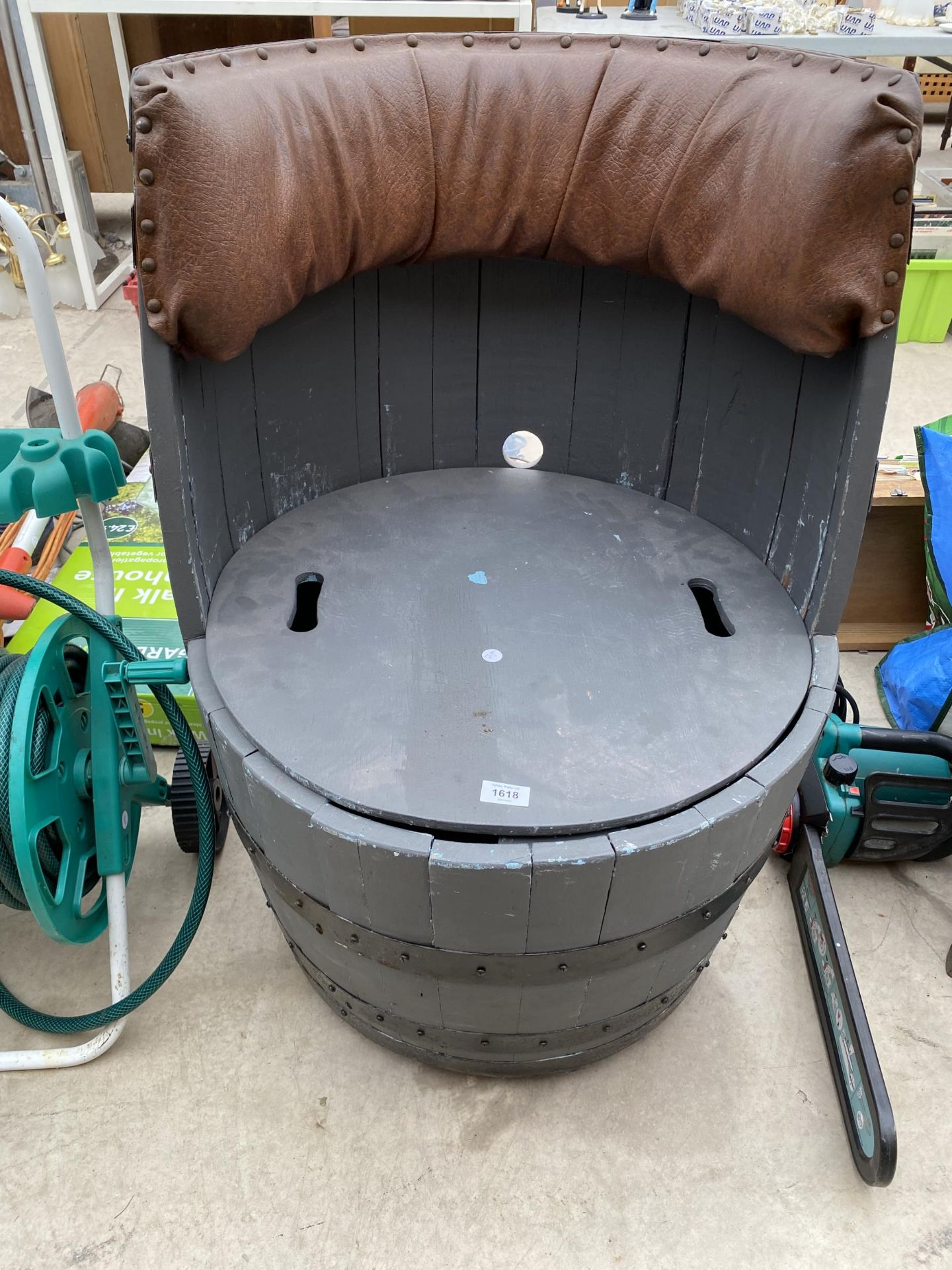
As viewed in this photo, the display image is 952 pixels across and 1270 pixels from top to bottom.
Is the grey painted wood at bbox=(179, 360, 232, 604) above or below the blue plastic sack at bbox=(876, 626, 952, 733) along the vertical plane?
above

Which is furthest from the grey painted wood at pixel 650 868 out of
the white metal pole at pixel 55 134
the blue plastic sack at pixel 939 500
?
the white metal pole at pixel 55 134

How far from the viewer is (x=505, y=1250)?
141cm

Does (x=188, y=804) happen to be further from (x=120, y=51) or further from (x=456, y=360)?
(x=120, y=51)

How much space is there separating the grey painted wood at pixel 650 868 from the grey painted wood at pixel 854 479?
0.49 meters

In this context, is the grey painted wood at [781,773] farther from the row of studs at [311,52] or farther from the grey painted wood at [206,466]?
the grey painted wood at [206,466]

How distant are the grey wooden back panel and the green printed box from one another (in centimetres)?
59

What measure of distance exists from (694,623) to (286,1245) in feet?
3.89

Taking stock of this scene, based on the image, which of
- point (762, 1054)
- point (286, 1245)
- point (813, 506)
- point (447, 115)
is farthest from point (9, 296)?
point (762, 1054)

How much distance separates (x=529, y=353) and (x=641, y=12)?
3.04m

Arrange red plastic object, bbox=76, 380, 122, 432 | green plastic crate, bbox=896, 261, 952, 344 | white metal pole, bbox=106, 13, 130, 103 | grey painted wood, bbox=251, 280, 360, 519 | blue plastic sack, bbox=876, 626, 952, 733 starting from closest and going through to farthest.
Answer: grey painted wood, bbox=251, 280, 360, 519, blue plastic sack, bbox=876, 626, 952, 733, red plastic object, bbox=76, 380, 122, 432, green plastic crate, bbox=896, 261, 952, 344, white metal pole, bbox=106, 13, 130, 103

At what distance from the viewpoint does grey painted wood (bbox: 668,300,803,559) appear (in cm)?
164

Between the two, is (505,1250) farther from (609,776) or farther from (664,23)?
(664,23)

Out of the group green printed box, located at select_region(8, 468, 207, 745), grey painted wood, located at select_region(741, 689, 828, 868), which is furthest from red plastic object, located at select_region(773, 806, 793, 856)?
green printed box, located at select_region(8, 468, 207, 745)

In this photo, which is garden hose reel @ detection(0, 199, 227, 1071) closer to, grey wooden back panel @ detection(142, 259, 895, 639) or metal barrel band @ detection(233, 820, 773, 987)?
grey wooden back panel @ detection(142, 259, 895, 639)
